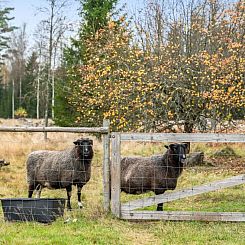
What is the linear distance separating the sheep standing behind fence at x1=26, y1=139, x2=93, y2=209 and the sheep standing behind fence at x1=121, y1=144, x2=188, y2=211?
923 mm

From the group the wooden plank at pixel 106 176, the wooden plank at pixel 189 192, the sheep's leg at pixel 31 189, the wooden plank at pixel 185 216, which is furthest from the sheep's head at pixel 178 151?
the sheep's leg at pixel 31 189

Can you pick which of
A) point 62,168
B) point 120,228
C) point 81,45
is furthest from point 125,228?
point 81,45

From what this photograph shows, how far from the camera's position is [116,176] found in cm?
793

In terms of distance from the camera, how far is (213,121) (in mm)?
15445

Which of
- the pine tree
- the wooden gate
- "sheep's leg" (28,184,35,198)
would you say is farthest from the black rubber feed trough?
the pine tree

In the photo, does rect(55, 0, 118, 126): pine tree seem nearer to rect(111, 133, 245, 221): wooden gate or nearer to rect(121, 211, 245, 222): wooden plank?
rect(111, 133, 245, 221): wooden gate

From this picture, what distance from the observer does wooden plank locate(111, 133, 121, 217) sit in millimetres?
7895

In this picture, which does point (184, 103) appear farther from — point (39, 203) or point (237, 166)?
point (39, 203)

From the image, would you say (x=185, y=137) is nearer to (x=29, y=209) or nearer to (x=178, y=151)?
(x=178, y=151)

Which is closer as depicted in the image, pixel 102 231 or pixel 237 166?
pixel 102 231

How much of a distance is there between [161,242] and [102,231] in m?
1.01

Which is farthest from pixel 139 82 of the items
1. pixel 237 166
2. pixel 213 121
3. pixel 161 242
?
pixel 161 242

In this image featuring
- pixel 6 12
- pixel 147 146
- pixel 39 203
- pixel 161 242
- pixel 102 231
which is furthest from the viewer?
pixel 6 12

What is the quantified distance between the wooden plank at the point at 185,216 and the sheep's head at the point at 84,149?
68.4 inches
